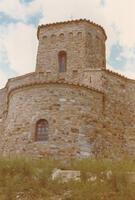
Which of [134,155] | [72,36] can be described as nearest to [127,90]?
[134,155]

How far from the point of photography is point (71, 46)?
1548 centimetres

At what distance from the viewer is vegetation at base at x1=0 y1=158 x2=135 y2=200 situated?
5.20 m

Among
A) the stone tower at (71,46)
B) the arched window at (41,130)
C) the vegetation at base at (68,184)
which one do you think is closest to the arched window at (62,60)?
the stone tower at (71,46)

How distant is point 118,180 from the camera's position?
5.70 meters

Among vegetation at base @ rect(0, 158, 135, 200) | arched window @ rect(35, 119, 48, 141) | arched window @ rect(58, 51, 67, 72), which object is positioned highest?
arched window @ rect(58, 51, 67, 72)

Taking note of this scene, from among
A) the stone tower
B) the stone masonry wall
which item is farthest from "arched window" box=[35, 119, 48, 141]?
the stone tower

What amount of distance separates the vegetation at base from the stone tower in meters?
9.04

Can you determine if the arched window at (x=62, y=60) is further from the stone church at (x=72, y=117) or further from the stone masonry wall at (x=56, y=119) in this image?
the stone masonry wall at (x=56, y=119)

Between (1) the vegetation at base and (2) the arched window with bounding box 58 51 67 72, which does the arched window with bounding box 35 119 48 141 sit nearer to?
(1) the vegetation at base

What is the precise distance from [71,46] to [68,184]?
1132 centimetres

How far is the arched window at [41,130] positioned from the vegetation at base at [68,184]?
9.54 feet

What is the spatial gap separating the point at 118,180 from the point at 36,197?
2043mm

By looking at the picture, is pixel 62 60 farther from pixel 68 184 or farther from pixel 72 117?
pixel 68 184

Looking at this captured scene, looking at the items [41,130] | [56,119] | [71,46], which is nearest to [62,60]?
[71,46]
